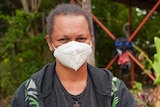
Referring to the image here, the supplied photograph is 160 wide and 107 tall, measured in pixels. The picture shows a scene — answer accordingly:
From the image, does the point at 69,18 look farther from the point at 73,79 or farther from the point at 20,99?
the point at 20,99

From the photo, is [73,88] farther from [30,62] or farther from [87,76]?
[30,62]

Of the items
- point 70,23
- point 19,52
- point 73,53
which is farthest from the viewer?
point 19,52

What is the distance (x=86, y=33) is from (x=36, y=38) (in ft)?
19.6

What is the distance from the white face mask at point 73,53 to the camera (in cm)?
191

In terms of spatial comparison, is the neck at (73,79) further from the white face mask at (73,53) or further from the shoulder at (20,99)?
the shoulder at (20,99)

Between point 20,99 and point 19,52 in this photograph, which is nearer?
point 20,99

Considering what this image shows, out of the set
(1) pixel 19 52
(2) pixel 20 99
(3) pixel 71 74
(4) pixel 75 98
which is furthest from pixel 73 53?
(1) pixel 19 52

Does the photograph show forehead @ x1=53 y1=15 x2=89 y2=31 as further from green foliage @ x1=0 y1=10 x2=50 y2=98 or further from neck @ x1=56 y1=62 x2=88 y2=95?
green foliage @ x1=0 y1=10 x2=50 y2=98

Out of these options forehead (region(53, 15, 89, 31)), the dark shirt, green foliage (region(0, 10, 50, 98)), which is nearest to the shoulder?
the dark shirt

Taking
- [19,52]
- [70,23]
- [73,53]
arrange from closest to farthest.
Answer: [70,23] < [73,53] < [19,52]

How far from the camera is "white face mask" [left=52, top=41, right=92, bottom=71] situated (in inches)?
75.2

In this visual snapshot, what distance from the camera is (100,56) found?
9156mm

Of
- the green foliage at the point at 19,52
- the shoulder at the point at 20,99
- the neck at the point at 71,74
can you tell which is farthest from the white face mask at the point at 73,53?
the green foliage at the point at 19,52

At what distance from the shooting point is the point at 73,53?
2.00 m
